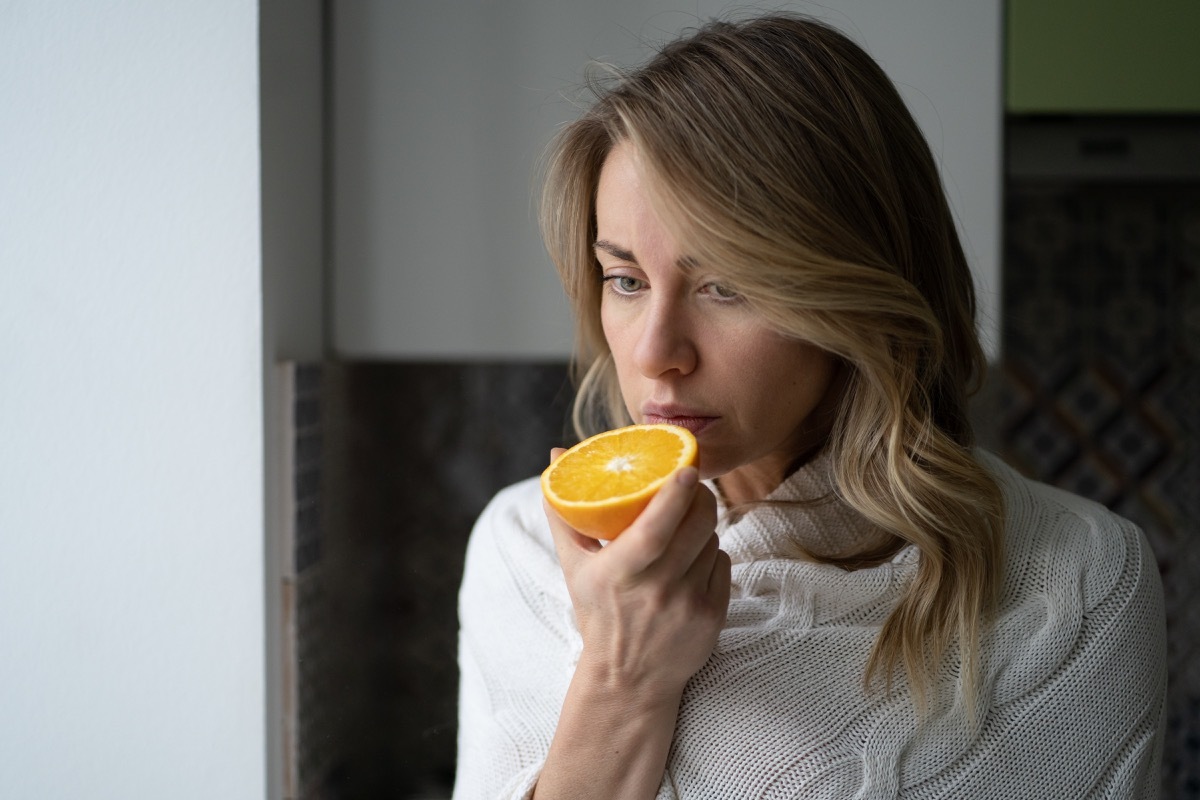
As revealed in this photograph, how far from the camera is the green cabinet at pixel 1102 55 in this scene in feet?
4.54

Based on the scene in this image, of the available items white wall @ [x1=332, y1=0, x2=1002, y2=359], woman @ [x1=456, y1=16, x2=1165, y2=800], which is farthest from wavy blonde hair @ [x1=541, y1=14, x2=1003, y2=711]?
white wall @ [x1=332, y1=0, x2=1002, y2=359]

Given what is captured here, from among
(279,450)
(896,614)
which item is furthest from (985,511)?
(279,450)

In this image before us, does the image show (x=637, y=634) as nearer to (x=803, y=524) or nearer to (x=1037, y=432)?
(x=803, y=524)

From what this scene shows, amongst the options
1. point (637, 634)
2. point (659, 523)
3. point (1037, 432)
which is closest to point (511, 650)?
point (637, 634)

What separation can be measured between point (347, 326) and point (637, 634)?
0.89 meters

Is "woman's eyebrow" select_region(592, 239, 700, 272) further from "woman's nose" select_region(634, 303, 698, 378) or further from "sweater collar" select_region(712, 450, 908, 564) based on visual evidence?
"sweater collar" select_region(712, 450, 908, 564)

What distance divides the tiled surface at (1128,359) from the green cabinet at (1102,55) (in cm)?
A: 50

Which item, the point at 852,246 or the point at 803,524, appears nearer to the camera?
the point at 852,246

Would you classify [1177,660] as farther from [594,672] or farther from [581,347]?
[594,672]

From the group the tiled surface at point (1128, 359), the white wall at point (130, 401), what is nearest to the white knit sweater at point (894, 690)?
the white wall at point (130, 401)

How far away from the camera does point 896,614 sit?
0.82 meters

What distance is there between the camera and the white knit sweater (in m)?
0.77

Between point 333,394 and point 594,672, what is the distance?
834 mm

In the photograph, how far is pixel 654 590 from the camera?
0.66 meters
